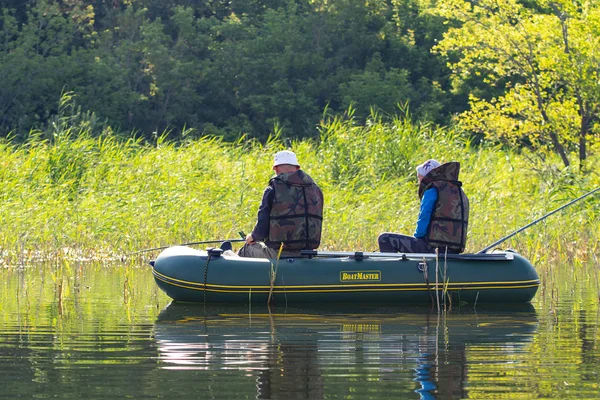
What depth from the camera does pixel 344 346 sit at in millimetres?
6816

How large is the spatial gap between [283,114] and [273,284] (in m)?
23.3

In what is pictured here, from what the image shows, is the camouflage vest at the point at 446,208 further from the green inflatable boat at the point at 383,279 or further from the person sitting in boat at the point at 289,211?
the person sitting in boat at the point at 289,211

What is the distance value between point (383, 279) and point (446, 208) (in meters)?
0.70

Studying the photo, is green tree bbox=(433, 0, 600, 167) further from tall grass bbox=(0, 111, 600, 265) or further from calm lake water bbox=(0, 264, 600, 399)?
calm lake water bbox=(0, 264, 600, 399)

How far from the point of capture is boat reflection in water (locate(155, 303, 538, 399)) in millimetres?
5602

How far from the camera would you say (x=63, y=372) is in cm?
593

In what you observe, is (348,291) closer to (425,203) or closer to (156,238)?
(425,203)

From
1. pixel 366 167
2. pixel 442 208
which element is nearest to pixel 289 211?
pixel 442 208

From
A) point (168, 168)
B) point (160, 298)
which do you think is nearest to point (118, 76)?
point (168, 168)

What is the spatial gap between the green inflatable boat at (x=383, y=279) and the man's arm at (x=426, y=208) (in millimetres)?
271

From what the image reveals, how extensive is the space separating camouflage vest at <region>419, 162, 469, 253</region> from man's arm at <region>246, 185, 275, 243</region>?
1.13m

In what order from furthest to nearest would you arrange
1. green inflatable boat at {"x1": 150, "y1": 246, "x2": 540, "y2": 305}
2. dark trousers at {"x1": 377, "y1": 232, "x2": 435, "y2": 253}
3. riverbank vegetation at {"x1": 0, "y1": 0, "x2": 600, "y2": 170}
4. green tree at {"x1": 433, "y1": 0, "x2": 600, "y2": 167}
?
riverbank vegetation at {"x1": 0, "y1": 0, "x2": 600, "y2": 170} → green tree at {"x1": 433, "y1": 0, "x2": 600, "y2": 167} → dark trousers at {"x1": 377, "y1": 232, "x2": 435, "y2": 253} → green inflatable boat at {"x1": 150, "y1": 246, "x2": 540, "y2": 305}

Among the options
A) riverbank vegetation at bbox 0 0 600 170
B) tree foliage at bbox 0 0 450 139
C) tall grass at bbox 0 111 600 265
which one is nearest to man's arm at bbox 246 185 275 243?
tall grass at bbox 0 111 600 265

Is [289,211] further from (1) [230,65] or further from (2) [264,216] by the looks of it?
(1) [230,65]
